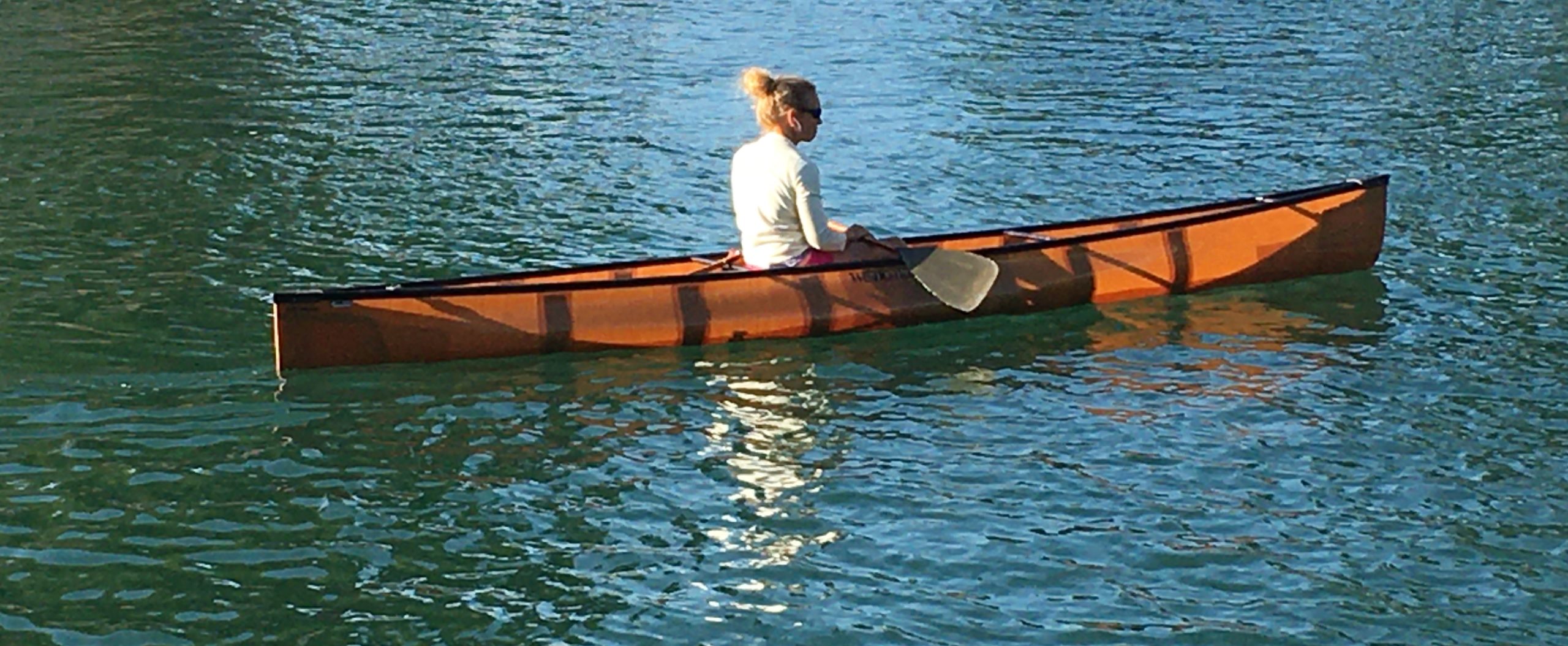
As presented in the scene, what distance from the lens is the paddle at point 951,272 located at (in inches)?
578

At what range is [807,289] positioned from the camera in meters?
14.5

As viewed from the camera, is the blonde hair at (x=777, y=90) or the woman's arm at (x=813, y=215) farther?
the woman's arm at (x=813, y=215)

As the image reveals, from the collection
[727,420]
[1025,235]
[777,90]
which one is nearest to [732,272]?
[777,90]

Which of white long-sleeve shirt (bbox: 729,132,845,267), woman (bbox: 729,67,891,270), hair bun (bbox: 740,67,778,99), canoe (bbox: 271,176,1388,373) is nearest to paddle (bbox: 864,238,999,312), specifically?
canoe (bbox: 271,176,1388,373)

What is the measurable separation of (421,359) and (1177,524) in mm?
5198

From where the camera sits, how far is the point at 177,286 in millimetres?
16062

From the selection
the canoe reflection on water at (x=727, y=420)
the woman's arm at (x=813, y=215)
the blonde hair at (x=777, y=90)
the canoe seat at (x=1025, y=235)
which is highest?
the blonde hair at (x=777, y=90)

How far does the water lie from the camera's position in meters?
10.4

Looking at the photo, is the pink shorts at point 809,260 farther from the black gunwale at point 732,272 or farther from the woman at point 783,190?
the black gunwale at point 732,272

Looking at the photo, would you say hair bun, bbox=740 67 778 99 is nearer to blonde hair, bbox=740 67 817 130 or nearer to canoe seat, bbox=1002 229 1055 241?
blonde hair, bbox=740 67 817 130

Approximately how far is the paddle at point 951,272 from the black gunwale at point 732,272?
130mm

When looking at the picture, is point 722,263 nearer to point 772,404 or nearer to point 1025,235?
point 772,404

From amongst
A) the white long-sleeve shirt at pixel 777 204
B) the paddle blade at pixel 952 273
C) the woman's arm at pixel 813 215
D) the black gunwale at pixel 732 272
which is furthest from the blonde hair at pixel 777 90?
the paddle blade at pixel 952 273

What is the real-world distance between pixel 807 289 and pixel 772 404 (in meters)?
1.28
